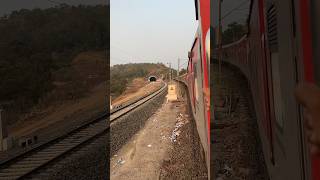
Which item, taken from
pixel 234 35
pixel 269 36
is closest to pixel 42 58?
pixel 234 35

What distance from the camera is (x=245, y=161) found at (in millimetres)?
6562

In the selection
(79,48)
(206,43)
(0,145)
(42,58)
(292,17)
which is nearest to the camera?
(292,17)

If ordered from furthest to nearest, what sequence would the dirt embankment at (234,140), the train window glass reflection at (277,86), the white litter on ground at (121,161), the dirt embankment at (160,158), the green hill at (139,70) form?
the green hill at (139,70) → the white litter on ground at (121,161) → the dirt embankment at (160,158) → the dirt embankment at (234,140) → the train window glass reflection at (277,86)

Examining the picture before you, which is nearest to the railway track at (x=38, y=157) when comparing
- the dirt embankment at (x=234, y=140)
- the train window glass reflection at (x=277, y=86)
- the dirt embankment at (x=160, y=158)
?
the dirt embankment at (x=160, y=158)

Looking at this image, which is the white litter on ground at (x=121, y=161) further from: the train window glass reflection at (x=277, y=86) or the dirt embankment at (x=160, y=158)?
the train window glass reflection at (x=277, y=86)

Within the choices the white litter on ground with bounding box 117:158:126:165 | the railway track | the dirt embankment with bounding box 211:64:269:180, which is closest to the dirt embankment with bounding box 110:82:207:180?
the white litter on ground with bounding box 117:158:126:165

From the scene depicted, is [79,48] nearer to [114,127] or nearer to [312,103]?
[114,127]

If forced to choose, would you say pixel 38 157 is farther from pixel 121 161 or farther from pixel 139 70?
pixel 139 70

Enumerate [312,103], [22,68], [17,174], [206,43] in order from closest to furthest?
[312,103], [206,43], [17,174], [22,68]

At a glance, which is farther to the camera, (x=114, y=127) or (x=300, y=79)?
(x=114, y=127)

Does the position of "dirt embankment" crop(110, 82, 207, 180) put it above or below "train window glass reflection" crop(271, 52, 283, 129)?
below

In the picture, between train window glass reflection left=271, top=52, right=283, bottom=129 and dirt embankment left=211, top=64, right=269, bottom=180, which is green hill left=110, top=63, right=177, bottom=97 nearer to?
dirt embankment left=211, top=64, right=269, bottom=180

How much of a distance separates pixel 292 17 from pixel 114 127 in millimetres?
16212

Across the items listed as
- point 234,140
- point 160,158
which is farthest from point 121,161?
point 234,140
